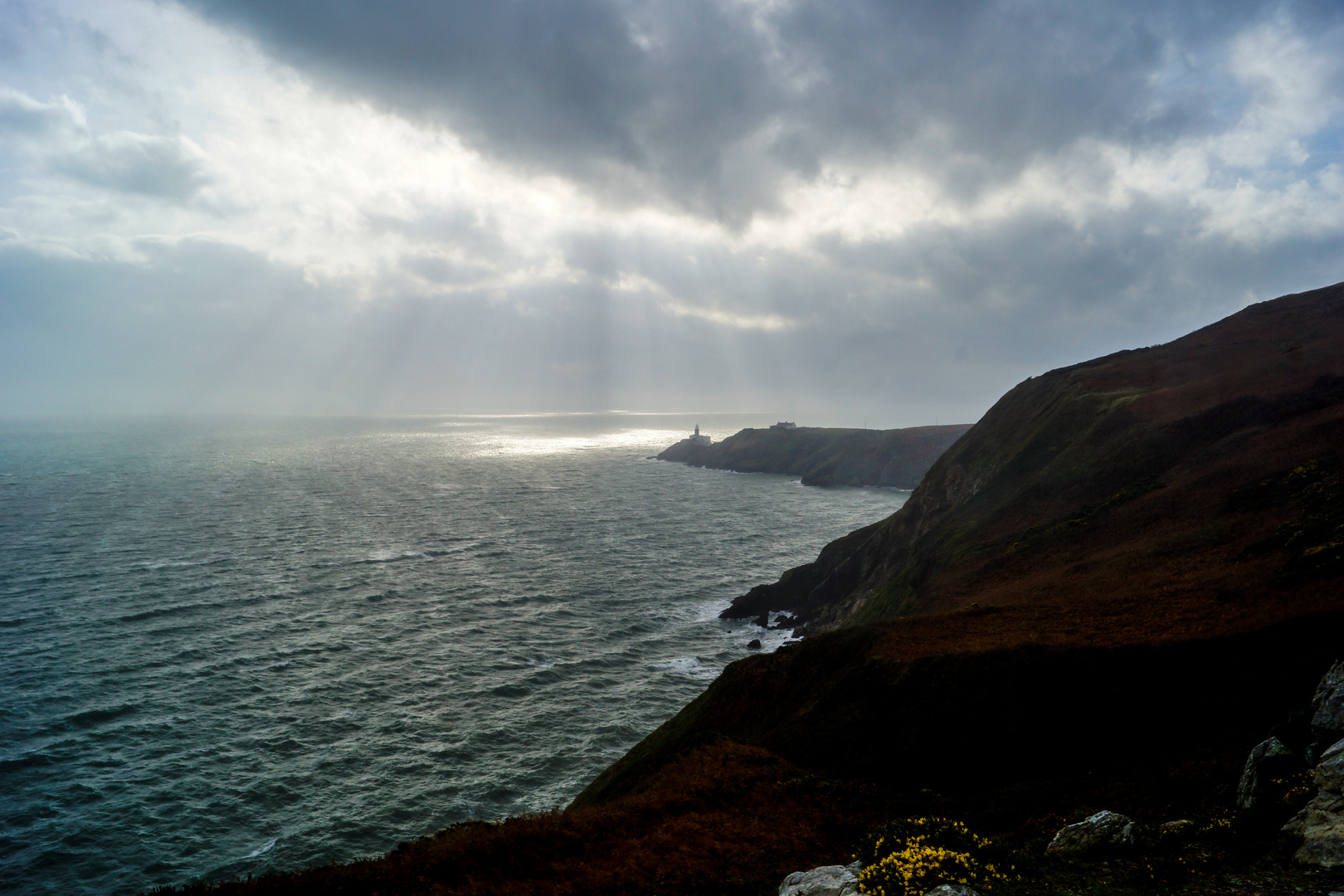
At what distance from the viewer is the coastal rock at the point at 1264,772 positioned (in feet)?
47.3

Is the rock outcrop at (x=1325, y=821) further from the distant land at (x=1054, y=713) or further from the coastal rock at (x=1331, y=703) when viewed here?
the coastal rock at (x=1331, y=703)

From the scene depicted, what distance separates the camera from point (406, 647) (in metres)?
56.5

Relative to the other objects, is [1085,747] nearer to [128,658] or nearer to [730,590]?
[730,590]

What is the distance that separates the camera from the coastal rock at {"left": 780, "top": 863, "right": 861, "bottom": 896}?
14195mm

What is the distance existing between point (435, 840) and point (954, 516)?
5696cm

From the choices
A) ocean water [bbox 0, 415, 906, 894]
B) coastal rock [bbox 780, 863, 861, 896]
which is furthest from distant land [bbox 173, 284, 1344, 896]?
ocean water [bbox 0, 415, 906, 894]

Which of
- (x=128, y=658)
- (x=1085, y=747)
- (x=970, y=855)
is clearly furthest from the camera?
(x=128, y=658)

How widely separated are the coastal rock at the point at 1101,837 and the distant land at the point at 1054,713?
0.25 metres

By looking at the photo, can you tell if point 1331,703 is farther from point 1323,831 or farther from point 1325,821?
point 1323,831

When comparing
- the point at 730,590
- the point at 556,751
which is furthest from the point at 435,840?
the point at 730,590

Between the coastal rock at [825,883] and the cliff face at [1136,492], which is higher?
the cliff face at [1136,492]

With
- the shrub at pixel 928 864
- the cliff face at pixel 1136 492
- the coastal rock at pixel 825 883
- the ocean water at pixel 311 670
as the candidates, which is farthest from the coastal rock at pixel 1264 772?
the ocean water at pixel 311 670

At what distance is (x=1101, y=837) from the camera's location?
14.7 metres

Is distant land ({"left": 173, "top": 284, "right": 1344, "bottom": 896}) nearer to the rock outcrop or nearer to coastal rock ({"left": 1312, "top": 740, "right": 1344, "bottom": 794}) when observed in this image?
the rock outcrop
